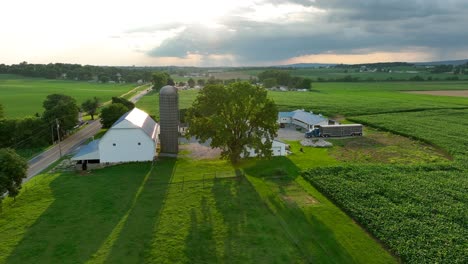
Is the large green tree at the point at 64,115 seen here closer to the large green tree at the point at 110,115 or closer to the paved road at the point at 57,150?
the paved road at the point at 57,150

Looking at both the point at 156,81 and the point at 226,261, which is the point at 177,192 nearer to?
the point at 226,261

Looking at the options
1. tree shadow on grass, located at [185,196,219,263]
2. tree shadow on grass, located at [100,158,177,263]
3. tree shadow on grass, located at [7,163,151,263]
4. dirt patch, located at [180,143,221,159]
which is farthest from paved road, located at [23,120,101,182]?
tree shadow on grass, located at [185,196,219,263]

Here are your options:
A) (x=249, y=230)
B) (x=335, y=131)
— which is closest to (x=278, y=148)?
(x=335, y=131)

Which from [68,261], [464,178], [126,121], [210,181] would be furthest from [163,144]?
[464,178]

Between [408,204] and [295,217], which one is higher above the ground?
[408,204]

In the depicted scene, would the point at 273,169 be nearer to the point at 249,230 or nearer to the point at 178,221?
the point at 249,230

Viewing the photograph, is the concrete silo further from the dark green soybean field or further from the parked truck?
the parked truck
